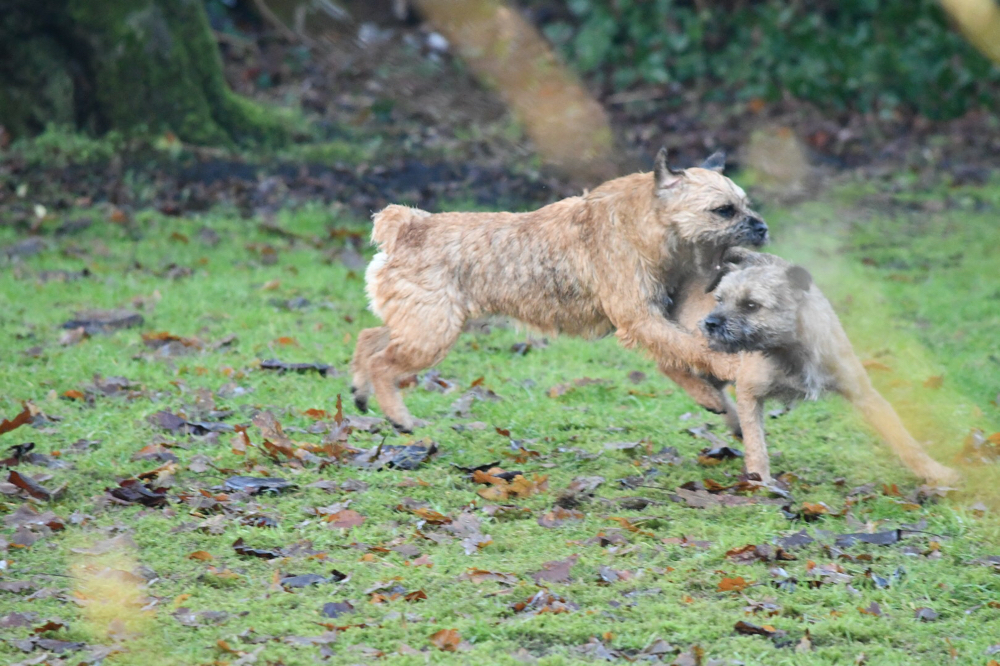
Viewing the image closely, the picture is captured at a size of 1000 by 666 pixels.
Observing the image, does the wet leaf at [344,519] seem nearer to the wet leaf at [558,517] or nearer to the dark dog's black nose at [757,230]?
the wet leaf at [558,517]

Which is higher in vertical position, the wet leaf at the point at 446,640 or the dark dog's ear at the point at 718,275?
the dark dog's ear at the point at 718,275

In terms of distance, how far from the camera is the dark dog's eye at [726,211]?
20.8ft

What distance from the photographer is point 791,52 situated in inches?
643

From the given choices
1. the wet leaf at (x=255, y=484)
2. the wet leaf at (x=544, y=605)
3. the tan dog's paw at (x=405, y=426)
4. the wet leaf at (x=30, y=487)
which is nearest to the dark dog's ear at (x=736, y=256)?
the tan dog's paw at (x=405, y=426)

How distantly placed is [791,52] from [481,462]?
11656 mm

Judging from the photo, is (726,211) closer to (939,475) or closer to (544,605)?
(939,475)

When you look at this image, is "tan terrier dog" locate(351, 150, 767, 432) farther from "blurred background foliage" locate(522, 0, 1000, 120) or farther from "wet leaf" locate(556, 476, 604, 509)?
"blurred background foliage" locate(522, 0, 1000, 120)

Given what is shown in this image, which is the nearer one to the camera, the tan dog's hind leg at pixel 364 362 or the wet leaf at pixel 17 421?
the wet leaf at pixel 17 421

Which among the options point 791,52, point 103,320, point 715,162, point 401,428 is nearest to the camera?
point 401,428

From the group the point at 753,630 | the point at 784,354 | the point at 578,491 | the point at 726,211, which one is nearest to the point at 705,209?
the point at 726,211

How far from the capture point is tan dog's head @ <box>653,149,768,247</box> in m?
6.33

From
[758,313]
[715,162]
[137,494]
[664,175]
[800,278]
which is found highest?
[715,162]

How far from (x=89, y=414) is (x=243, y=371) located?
1.23 metres

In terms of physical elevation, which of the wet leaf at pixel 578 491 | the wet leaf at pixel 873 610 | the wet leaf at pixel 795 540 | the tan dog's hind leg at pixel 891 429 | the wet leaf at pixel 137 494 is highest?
the tan dog's hind leg at pixel 891 429
